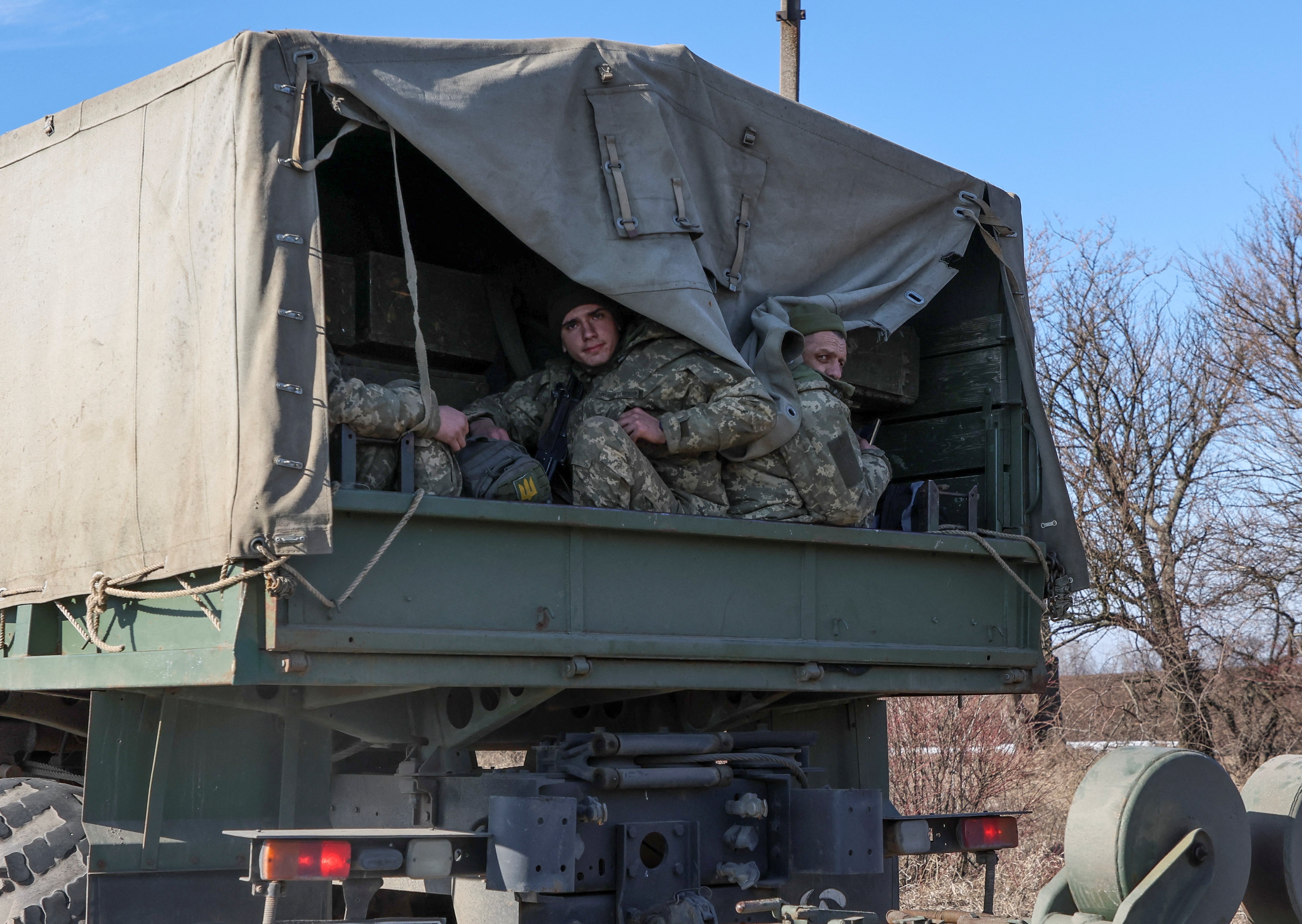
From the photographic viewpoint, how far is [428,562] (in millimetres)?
3965

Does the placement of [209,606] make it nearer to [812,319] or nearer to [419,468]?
[419,468]

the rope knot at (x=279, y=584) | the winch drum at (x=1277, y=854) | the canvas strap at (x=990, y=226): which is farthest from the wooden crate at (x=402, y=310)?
the winch drum at (x=1277, y=854)

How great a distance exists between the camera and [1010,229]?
18.8 ft

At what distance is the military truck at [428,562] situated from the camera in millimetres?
3822

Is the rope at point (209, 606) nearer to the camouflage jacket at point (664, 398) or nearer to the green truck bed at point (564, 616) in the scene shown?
the green truck bed at point (564, 616)

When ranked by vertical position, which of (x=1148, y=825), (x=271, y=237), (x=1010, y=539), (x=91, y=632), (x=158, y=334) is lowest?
(x=1148, y=825)

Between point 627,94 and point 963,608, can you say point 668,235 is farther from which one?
point 963,608

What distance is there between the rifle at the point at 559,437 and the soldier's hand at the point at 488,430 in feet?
0.46

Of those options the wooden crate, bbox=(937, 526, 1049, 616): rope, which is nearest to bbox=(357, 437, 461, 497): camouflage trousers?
the wooden crate

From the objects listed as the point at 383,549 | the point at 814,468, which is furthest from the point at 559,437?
the point at 383,549

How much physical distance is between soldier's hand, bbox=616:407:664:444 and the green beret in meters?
0.69

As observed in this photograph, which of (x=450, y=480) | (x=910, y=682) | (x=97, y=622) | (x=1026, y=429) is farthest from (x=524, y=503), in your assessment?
(x=1026, y=429)

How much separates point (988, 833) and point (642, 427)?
6.13 feet

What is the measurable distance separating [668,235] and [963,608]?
5.74 feet
